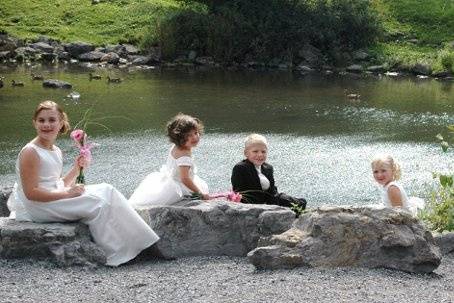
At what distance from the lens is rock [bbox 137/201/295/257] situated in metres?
8.88

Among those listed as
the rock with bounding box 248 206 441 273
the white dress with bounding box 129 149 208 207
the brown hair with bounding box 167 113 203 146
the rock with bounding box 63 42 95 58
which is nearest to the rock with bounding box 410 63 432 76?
the rock with bounding box 63 42 95 58

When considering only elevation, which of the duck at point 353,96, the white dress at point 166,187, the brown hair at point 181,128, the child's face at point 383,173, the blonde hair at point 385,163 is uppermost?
the brown hair at point 181,128

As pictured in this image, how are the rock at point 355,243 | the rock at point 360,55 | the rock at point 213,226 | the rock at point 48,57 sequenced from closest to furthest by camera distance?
the rock at point 355,243 < the rock at point 213,226 < the rock at point 48,57 < the rock at point 360,55

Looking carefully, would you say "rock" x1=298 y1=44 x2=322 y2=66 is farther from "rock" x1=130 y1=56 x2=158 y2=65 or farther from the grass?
the grass

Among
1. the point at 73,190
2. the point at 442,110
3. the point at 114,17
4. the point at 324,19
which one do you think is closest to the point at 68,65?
the point at 114,17

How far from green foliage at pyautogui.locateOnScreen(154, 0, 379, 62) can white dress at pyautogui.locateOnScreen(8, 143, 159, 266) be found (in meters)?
32.0

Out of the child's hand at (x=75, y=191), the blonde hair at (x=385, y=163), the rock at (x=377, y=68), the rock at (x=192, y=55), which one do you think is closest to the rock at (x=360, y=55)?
the rock at (x=377, y=68)

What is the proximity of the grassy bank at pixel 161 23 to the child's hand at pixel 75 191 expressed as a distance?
32110 mm

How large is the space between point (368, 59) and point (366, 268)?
3436 centimetres

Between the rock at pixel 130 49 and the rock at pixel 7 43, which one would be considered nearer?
the rock at pixel 7 43

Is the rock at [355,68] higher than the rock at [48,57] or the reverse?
higher

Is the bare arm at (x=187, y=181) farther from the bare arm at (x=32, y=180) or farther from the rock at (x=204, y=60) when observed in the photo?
the rock at (x=204, y=60)

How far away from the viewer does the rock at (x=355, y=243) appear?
8.15 metres

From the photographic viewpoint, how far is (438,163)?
1842cm
